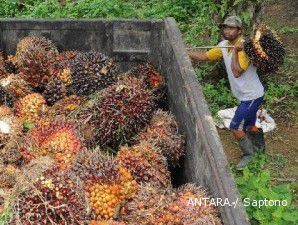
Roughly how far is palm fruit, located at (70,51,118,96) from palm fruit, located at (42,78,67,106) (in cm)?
7

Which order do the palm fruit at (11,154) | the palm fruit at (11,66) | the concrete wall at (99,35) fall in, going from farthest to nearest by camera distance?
the concrete wall at (99,35) < the palm fruit at (11,66) < the palm fruit at (11,154)

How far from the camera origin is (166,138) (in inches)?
115

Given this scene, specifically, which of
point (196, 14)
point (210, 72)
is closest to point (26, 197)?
point (210, 72)

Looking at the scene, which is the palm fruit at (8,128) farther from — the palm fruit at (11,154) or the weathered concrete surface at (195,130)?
the weathered concrete surface at (195,130)

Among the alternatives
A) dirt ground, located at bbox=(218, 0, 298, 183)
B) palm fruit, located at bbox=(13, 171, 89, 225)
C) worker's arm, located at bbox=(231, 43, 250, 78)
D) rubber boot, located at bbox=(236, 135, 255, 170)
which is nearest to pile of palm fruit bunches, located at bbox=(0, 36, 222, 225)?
palm fruit, located at bbox=(13, 171, 89, 225)

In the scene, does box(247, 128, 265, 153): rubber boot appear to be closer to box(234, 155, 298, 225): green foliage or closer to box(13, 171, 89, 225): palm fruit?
box(234, 155, 298, 225): green foliage

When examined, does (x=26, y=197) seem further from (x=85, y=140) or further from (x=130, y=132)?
(x=130, y=132)

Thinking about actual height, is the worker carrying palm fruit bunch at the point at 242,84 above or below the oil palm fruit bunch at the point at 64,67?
below

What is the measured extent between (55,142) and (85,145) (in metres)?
0.19

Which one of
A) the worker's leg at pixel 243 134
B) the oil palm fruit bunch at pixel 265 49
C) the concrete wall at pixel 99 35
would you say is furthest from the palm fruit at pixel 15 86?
the worker's leg at pixel 243 134

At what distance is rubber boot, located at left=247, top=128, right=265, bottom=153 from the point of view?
482 cm

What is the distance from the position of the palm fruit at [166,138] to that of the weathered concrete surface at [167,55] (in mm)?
59

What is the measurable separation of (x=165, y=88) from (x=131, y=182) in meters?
1.23

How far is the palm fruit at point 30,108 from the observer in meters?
3.18
